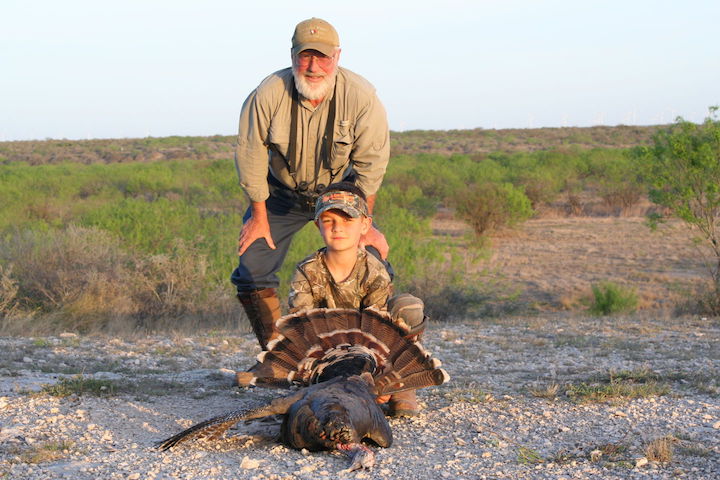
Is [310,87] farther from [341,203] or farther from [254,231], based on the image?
[254,231]

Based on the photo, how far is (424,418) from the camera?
4.63m

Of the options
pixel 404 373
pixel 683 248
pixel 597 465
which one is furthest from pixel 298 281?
pixel 683 248

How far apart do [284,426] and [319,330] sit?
0.70m

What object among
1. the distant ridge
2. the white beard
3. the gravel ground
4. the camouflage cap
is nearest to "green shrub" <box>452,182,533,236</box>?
the gravel ground

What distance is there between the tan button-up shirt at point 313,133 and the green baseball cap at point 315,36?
297 mm

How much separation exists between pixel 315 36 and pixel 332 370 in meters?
2.14

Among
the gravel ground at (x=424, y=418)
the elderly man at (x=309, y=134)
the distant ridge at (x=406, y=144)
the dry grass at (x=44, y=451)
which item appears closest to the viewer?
the gravel ground at (x=424, y=418)

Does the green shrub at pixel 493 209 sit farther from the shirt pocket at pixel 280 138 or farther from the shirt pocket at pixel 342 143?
the shirt pocket at pixel 280 138

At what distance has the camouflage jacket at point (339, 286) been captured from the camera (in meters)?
4.78

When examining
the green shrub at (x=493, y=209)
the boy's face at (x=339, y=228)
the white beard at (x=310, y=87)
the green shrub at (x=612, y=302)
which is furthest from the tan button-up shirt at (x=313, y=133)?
the green shrub at (x=493, y=209)

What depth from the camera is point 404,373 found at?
4.42m

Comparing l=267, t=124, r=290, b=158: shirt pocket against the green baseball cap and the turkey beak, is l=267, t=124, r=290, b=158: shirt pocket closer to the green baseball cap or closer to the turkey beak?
the green baseball cap

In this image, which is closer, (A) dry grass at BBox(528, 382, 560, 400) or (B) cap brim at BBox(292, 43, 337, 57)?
(B) cap brim at BBox(292, 43, 337, 57)

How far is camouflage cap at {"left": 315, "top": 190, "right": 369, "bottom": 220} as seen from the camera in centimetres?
461
